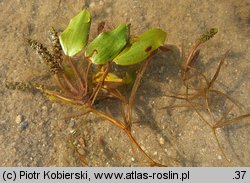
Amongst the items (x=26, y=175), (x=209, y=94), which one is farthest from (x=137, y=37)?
(x=26, y=175)

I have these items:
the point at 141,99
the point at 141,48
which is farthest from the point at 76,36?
the point at 141,99

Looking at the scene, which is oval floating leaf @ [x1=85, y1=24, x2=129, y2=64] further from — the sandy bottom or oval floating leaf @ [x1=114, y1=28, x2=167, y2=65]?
the sandy bottom

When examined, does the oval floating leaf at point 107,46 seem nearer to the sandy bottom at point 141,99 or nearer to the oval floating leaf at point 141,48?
the oval floating leaf at point 141,48

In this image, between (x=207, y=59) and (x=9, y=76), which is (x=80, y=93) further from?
(x=207, y=59)

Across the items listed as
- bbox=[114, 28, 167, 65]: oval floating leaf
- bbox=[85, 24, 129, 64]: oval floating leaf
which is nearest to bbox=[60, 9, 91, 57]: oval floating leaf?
bbox=[85, 24, 129, 64]: oval floating leaf

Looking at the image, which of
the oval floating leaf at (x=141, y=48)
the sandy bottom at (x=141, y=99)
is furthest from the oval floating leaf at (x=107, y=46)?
the sandy bottom at (x=141, y=99)

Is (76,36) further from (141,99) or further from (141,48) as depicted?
(141,99)
